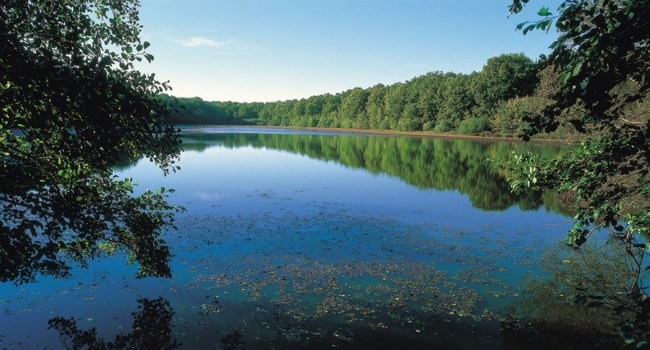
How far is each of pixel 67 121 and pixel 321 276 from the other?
36.0 ft

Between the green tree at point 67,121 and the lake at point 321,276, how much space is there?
4.65 metres

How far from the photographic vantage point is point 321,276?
15.7 m

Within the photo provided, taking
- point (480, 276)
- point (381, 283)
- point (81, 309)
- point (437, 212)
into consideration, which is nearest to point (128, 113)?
point (81, 309)

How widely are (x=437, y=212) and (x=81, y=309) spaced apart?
22001 mm

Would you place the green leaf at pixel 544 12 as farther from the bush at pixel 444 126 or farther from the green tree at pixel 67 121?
the bush at pixel 444 126

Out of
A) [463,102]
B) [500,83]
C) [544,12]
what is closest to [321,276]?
[544,12]

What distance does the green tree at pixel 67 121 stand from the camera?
638cm

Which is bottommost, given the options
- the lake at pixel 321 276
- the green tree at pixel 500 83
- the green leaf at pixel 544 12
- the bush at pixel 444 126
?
the lake at pixel 321 276

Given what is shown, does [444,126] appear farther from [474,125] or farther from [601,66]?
[601,66]

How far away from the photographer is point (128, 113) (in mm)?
7668

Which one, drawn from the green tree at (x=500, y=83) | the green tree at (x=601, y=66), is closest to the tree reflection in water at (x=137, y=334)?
the green tree at (x=601, y=66)

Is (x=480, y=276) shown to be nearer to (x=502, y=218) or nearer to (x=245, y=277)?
(x=245, y=277)

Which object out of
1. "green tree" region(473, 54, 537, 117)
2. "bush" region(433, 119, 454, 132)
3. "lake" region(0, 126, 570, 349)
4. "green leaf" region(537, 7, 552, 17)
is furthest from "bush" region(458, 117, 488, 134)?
"green leaf" region(537, 7, 552, 17)

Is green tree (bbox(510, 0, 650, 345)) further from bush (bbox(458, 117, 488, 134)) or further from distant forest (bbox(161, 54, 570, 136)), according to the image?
bush (bbox(458, 117, 488, 134))
